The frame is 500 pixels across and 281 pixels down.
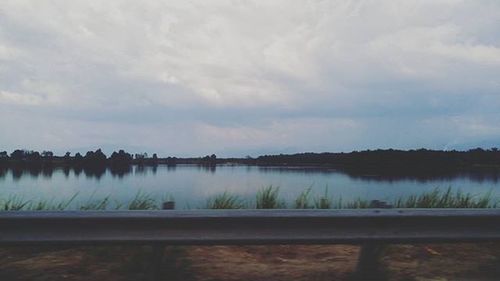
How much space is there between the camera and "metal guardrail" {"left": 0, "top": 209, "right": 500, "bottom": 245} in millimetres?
4500

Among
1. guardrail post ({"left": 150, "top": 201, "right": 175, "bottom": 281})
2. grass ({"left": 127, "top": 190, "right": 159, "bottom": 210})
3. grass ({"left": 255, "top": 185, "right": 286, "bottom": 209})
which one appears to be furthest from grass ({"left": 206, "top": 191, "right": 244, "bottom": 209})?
guardrail post ({"left": 150, "top": 201, "right": 175, "bottom": 281})

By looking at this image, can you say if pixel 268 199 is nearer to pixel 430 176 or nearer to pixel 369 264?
pixel 369 264

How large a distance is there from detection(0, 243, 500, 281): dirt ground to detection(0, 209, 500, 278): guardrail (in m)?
0.45

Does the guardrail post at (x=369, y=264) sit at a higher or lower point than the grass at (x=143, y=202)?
lower

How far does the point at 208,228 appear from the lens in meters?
4.56

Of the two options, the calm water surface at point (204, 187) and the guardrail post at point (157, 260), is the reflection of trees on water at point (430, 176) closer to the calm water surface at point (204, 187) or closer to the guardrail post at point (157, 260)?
the calm water surface at point (204, 187)

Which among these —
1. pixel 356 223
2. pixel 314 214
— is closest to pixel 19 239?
pixel 314 214

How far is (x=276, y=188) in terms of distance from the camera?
8141 millimetres

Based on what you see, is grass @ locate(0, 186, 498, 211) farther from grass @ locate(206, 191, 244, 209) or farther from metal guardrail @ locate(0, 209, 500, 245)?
metal guardrail @ locate(0, 209, 500, 245)

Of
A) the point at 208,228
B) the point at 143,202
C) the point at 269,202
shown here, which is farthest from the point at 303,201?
the point at 208,228

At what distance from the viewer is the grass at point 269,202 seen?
765cm

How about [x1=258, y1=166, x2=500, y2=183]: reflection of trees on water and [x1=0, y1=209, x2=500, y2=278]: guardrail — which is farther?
[x1=258, y1=166, x2=500, y2=183]: reflection of trees on water

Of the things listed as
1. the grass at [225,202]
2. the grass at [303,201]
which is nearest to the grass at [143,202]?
the grass at [225,202]

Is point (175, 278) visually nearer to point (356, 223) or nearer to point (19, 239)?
point (19, 239)
